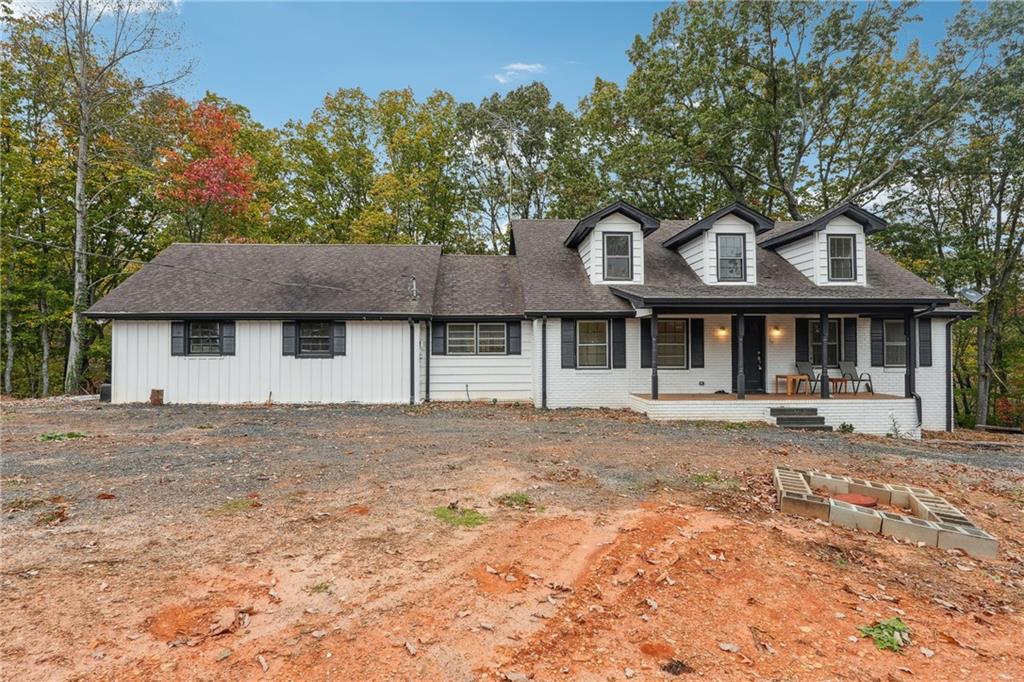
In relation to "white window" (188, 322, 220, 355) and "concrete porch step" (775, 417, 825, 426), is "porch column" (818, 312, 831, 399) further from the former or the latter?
"white window" (188, 322, 220, 355)

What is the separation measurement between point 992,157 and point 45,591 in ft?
86.2

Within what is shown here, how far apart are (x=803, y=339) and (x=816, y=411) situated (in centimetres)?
294

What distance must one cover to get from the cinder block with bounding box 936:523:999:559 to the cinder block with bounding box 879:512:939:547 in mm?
52

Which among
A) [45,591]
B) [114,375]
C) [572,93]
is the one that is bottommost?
[45,591]

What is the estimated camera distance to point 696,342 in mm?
13375

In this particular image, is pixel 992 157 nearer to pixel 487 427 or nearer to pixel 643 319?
pixel 643 319

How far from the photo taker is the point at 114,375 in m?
12.8

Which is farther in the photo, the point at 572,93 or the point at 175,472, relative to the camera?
the point at 572,93

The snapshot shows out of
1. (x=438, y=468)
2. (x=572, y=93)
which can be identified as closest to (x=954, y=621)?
(x=438, y=468)

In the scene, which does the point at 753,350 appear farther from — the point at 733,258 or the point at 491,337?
the point at 491,337

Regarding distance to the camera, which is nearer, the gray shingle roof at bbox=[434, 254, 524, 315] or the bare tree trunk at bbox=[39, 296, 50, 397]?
the gray shingle roof at bbox=[434, 254, 524, 315]

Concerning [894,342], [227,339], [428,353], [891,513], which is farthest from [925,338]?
[227,339]

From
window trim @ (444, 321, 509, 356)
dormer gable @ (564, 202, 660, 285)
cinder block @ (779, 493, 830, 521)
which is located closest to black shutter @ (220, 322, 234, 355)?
window trim @ (444, 321, 509, 356)

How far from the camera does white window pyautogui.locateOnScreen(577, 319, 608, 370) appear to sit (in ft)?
43.3
